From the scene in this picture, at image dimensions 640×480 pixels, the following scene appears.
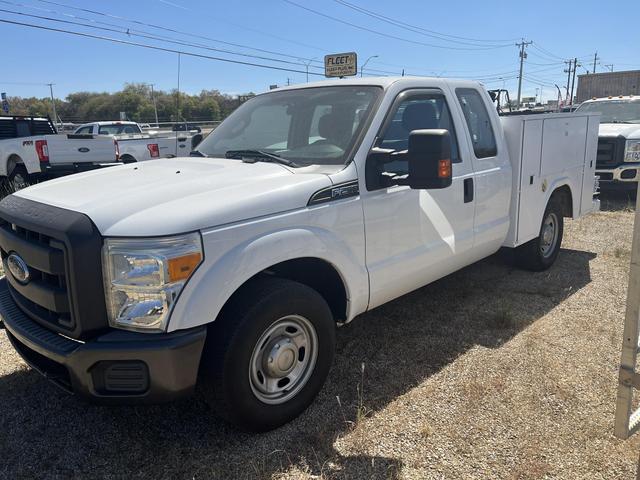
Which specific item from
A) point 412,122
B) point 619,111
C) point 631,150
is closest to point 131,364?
point 412,122

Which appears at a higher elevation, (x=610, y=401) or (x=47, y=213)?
(x=47, y=213)

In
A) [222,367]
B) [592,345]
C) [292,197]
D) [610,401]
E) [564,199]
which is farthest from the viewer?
[564,199]

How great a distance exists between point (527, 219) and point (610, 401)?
7.10ft

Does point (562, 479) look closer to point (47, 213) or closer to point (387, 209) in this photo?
point (387, 209)

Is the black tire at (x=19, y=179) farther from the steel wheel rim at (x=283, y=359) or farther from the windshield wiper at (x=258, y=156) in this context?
the steel wheel rim at (x=283, y=359)

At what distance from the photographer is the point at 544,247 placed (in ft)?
19.1

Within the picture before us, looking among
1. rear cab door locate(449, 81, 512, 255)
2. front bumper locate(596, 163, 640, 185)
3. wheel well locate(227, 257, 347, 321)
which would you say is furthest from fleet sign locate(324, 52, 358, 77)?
wheel well locate(227, 257, 347, 321)

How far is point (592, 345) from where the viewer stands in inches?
160

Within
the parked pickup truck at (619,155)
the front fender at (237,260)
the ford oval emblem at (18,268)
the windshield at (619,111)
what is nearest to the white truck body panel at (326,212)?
the front fender at (237,260)

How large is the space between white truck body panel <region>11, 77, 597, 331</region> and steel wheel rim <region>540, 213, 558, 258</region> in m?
0.83

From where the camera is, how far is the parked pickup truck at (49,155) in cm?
1093

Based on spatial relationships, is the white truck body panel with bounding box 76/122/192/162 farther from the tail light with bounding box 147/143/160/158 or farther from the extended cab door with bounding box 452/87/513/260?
the extended cab door with bounding box 452/87/513/260

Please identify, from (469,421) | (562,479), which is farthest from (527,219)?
(562,479)

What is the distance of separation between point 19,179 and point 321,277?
11.0m
